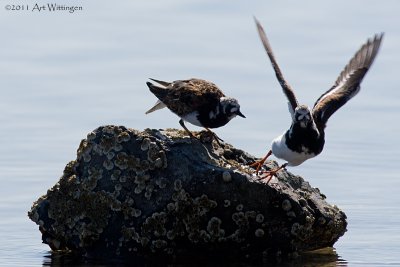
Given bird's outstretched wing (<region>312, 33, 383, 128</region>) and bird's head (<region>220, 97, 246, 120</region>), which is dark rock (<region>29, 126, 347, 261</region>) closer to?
bird's head (<region>220, 97, 246, 120</region>)

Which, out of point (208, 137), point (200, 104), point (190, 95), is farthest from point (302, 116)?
point (190, 95)

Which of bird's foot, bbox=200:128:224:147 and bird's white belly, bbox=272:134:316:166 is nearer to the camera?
bird's white belly, bbox=272:134:316:166

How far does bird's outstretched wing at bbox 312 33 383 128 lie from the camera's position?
12.0 metres

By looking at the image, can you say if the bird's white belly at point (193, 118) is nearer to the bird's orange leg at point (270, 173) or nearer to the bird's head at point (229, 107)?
the bird's head at point (229, 107)

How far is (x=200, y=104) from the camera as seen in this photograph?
476 inches

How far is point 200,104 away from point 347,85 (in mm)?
1717

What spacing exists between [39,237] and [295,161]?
2.80 metres

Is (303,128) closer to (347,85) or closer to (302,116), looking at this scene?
(302,116)

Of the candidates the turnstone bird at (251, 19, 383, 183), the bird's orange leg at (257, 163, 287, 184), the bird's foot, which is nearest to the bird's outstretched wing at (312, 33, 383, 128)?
the turnstone bird at (251, 19, 383, 183)

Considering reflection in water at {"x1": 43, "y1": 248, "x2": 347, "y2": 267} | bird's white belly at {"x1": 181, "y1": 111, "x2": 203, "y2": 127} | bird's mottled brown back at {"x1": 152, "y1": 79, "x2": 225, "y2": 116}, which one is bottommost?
reflection in water at {"x1": 43, "y1": 248, "x2": 347, "y2": 267}

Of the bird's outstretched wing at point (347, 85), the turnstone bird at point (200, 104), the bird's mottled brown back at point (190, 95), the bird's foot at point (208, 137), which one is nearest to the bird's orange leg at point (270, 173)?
the bird's foot at point (208, 137)

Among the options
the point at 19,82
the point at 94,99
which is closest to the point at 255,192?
the point at 94,99

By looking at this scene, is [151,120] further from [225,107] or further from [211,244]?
[211,244]

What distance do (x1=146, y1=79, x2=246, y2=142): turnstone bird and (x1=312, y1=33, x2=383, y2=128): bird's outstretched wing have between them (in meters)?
0.82
